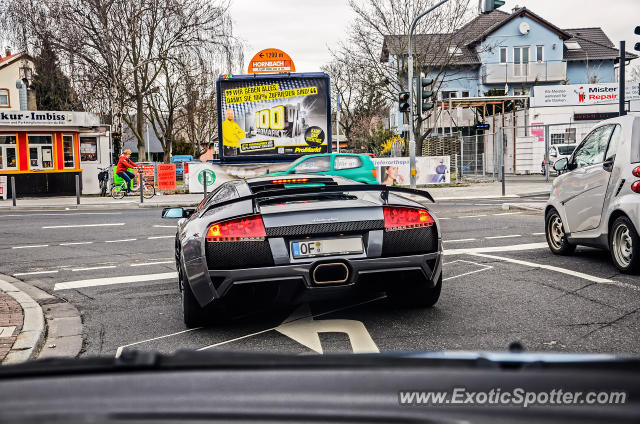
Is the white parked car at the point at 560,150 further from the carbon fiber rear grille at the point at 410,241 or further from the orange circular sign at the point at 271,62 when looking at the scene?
the carbon fiber rear grille at the point at 410,241

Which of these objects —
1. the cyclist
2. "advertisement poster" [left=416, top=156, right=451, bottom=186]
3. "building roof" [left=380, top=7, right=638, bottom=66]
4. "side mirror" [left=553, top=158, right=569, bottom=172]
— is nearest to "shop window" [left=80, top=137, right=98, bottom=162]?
the cyclist

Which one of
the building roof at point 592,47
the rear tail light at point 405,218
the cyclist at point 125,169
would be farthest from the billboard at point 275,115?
the building roof at point 592,47

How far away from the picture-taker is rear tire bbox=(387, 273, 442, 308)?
5418 millimetres

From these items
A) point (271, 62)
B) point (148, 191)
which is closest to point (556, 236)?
point (271, 62)

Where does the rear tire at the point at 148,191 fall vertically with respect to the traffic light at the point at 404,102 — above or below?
below

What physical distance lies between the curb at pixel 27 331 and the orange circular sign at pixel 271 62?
555 inches

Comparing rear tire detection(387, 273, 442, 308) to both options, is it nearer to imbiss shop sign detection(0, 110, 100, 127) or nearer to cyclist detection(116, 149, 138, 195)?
cyclist detection(116, 149, 138, 195)

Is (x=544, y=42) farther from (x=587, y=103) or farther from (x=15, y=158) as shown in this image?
(x=15, y=158)

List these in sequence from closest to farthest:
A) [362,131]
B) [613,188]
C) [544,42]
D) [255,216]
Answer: [255,216], [613,188], [544,42], [362,131]

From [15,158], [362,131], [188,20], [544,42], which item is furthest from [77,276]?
[362,131]

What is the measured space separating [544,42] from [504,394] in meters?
58.8

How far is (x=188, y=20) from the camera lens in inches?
1401

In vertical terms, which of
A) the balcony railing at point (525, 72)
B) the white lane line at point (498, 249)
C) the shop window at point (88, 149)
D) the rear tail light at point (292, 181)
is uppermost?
the balcony railing at point (525, 72)

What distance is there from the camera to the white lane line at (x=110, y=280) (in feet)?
Answer: 25.2
